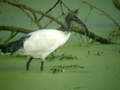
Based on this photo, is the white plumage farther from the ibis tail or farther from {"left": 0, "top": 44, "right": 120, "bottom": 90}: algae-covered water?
{"left": 0, "top": 44, "right": 120, "bottom": 90}: algae-covered water

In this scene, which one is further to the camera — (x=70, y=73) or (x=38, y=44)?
(x=38, y=44)

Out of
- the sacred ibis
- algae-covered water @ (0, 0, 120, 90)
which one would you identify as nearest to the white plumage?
the sacred ibis

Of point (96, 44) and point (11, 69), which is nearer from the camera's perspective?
point (11, 69)

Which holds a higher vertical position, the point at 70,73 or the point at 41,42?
the point at 41,42

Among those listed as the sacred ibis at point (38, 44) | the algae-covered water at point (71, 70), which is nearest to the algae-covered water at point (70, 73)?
the algae-covered water at point (71, 70)

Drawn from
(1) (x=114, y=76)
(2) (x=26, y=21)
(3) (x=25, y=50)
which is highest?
(2) (x=26, y=21)

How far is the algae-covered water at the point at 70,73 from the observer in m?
3.02

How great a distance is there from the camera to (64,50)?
489 cm

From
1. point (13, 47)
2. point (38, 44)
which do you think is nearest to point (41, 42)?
point (38, 44)

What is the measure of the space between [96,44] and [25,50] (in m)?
1.91

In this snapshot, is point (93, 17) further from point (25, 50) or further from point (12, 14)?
point (25, 50)

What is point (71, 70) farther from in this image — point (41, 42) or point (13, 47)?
point (13, 47)

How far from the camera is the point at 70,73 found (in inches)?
138

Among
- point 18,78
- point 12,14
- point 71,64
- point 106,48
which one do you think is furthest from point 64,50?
point 12,14
